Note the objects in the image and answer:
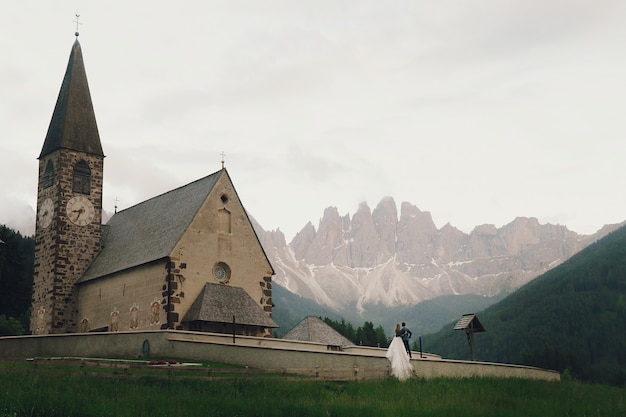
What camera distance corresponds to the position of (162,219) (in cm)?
6050

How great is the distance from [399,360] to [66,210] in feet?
116

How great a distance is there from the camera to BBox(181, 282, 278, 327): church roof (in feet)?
173

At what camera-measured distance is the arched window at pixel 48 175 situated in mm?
65312

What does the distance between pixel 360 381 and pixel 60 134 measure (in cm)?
3862

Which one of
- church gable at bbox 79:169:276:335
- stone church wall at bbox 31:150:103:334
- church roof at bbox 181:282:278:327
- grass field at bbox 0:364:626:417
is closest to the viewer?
grass field at bbox 0:364:626:417

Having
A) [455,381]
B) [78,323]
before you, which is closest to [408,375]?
[455,381]

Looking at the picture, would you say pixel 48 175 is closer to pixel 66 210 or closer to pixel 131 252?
pixel 66 210

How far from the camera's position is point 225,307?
54.2 m

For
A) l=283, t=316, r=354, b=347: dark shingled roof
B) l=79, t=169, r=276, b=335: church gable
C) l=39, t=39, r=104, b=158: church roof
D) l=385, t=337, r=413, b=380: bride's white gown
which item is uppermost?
l=39, t=39, r=104, b=158: church roof

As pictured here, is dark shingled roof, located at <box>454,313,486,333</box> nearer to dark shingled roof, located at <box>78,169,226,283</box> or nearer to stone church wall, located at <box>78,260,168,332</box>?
stone church wall, located at <box>78,260,168,332</box>

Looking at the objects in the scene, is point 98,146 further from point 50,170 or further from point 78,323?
point 78,323

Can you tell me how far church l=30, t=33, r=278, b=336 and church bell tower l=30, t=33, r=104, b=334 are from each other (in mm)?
81

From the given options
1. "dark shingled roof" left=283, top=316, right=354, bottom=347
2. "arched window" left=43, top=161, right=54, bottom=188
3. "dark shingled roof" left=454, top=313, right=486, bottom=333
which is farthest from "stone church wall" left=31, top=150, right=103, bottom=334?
"dark shingled roof" left=454, top=313, right=486, bottom=333

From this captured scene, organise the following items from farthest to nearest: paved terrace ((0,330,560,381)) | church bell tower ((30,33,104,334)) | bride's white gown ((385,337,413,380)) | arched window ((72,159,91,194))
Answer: arched window ((72,159,91,194)) → church bell tower ((30,33,104,334)) → paved terrace ((0,330,560,381)) → bride's white gown ((385,337,413,380))
